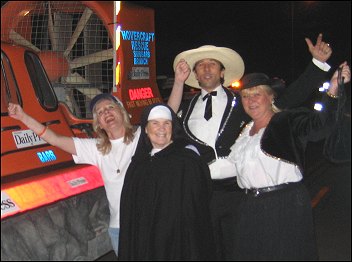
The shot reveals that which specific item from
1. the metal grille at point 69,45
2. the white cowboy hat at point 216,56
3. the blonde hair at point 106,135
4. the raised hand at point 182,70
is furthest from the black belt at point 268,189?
the metal grille at point 69,45

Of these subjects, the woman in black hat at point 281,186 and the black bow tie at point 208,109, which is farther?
the black bow tie at point 208,109

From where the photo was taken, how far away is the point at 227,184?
13.2 ft

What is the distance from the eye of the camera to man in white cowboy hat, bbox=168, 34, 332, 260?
3.61 meters

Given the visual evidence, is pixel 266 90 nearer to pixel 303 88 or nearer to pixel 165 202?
pixel 303 88

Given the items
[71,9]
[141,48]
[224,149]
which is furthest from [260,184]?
[71,9]

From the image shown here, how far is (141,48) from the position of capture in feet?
17.4

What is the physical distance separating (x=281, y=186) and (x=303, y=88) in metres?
0.73

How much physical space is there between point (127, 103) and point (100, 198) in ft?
3.57

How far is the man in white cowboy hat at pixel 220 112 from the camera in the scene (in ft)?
11.8

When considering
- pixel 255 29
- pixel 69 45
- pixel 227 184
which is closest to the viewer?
pixel 227 184

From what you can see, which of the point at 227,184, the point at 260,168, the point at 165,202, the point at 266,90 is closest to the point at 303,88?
the point at 266,90

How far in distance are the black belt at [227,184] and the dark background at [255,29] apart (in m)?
23.2

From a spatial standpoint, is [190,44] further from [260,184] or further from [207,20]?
[260,184]

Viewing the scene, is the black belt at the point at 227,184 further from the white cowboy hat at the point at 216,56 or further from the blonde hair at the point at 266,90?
the white cowboy hat at the point at 216,56
